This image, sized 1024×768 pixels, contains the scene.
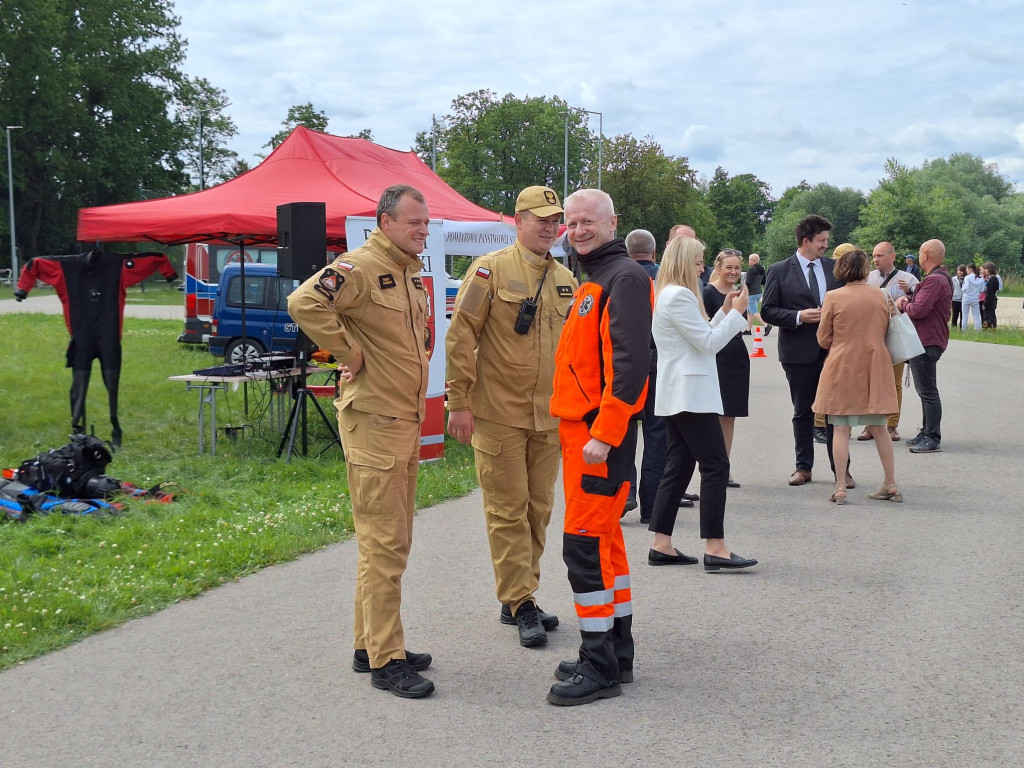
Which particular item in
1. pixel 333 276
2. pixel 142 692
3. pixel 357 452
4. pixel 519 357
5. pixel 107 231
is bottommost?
pixel 142 692

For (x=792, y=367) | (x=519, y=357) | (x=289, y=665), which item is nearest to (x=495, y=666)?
(x=289, y=665)

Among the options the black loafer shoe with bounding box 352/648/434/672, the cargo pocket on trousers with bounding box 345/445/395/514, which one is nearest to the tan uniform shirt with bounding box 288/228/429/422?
the cargo pocket on trousers with bounding box 345/445/395/514

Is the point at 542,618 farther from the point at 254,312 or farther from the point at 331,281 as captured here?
the point at 254,312

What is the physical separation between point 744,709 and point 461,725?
3.74 ft

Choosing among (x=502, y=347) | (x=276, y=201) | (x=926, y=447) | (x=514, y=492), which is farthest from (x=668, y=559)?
(x=276, y=201)

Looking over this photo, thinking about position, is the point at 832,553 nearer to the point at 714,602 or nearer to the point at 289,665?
the point at 714,602

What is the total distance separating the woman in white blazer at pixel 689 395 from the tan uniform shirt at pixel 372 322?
1.84 m

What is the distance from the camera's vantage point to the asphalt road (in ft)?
12.1

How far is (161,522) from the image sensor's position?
7.11 meters

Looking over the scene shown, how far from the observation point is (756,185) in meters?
120

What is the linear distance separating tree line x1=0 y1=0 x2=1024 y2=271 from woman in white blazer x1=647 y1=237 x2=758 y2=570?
37.8m

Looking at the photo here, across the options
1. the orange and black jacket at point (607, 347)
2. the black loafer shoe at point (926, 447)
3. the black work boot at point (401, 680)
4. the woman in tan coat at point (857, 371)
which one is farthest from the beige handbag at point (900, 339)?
the black work boot at point (401, 680)

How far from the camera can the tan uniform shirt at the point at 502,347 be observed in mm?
4809

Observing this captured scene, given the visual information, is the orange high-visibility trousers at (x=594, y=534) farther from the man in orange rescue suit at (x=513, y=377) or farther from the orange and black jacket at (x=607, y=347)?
the man in orange rescue suit at (x=513, y=377)
